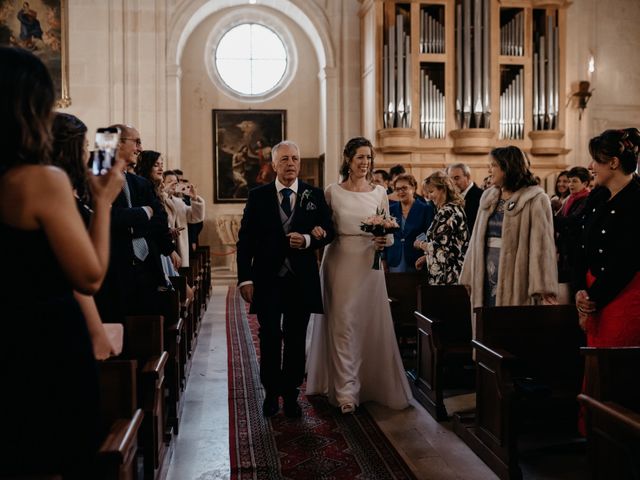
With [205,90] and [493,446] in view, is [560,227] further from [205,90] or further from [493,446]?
[205,90]

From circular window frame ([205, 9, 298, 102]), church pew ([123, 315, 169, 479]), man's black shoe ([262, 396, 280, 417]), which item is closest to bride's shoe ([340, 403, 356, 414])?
man's black shoe ([262, 396, 280, 417])

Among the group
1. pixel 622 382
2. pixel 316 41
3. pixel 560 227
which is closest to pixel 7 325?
pixel 622 382

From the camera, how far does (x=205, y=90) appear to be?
1540 cm

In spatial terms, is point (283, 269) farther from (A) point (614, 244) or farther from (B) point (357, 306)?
(A) point (614, 244)

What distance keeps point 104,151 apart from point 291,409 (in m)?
3.16

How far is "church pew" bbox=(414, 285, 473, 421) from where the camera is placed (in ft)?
15.4

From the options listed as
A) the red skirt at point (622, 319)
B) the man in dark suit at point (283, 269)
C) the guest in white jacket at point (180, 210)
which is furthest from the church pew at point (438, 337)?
the guest in white jacket at point (180, 210)

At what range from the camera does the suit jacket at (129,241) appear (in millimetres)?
3244

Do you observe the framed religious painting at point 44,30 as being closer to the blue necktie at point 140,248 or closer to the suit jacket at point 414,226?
the suit jacket at point 414,226

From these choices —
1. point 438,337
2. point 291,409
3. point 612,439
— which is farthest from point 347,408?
point 612,439

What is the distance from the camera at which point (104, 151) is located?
185 cm

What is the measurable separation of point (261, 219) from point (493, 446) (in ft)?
6.85

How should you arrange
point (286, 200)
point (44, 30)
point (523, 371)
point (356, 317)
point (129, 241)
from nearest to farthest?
point (129, 241)
point (523, 371)
point (286, 200)
point (356, 317)
point (44, 30)

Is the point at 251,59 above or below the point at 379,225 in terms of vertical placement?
above
